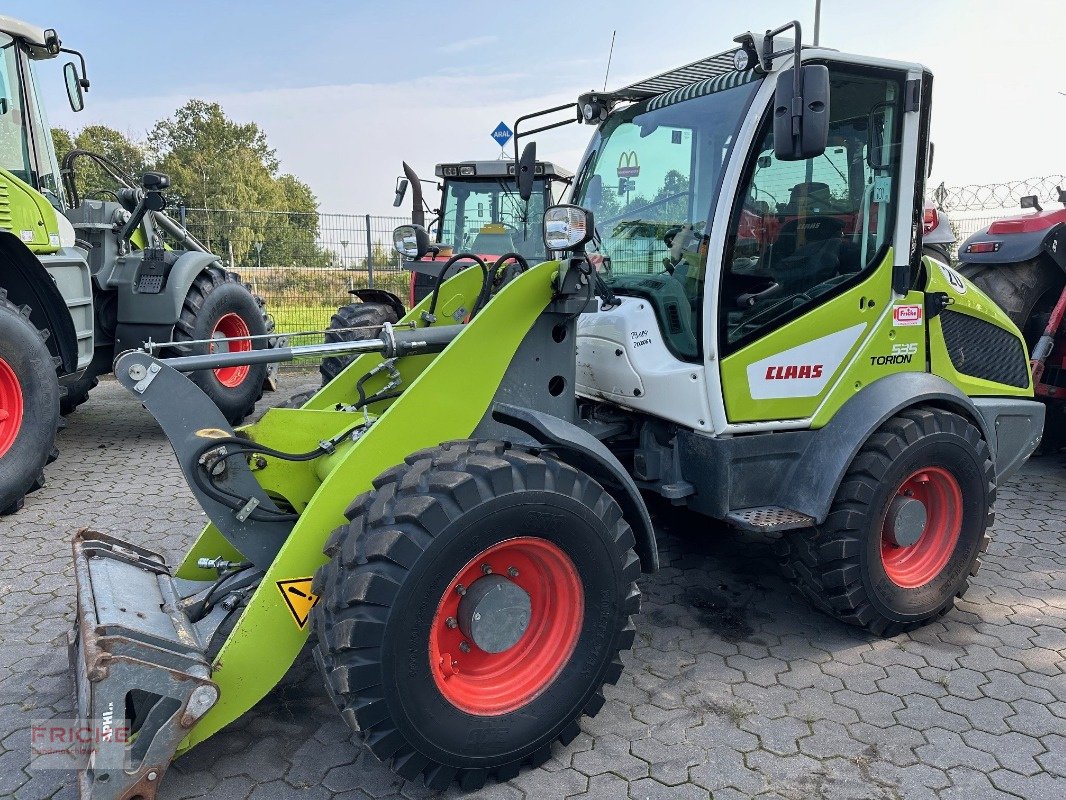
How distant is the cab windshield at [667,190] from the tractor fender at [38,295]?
3.92 meters

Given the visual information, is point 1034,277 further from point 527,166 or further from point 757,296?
point 527,166

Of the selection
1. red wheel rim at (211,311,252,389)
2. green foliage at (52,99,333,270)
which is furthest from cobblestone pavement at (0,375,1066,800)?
Result: green foliage at (52,99,333,270)

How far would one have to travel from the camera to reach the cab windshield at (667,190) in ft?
10.0

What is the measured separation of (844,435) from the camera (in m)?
3.19

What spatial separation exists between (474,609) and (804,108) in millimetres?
1963

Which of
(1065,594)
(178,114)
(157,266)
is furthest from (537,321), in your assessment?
(178,114)

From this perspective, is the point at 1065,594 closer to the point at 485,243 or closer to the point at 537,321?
the point at 537,321

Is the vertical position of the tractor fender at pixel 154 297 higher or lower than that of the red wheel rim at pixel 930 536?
higher

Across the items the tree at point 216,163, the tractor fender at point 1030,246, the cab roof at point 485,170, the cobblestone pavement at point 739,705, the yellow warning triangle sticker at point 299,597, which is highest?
the tree at point 216,163

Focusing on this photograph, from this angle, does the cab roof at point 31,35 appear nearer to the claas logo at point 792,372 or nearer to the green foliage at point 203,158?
the claas logo at point 792,372

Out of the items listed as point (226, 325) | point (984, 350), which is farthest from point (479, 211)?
point (984, 350)

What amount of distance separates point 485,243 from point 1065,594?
21.3ft

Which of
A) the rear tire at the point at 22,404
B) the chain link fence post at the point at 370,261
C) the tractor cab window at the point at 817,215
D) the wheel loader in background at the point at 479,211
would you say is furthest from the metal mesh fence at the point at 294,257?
the tractor cab window at the point at 817,215

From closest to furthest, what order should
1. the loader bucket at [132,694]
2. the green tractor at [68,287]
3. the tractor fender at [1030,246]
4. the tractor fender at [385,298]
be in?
the loader bucket at [132,694]
the green tractor at [68,287]
the tractor fender at [1030,246]
the tractor fender at [385,298]
